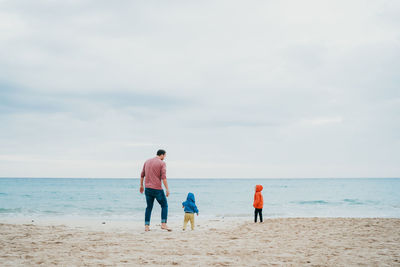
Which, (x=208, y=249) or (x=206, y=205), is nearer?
(x=208, y=249)

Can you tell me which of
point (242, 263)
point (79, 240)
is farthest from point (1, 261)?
point (242, 263)

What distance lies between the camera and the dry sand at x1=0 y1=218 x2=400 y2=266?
4547 millimetres

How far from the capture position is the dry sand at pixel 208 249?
4.55 m

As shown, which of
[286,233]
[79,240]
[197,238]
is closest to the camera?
[79,240]

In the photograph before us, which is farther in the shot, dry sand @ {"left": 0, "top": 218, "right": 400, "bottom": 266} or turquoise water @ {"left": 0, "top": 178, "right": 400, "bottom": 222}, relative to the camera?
turquoise water @ {"left": 0, "top": 178, "right": 400, "bottom": 222}

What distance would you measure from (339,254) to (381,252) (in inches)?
29.0

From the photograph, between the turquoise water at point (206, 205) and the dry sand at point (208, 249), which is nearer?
the dry sand at point (208, 249)

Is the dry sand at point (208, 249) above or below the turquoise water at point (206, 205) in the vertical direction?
above

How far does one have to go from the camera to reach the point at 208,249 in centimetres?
551

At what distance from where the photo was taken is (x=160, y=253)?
5109mm

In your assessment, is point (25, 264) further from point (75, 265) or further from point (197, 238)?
point (197, 238)

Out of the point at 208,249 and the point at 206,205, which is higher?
the point at 208,249

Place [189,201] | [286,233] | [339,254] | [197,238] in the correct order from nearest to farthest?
1. [339,254]
2. [197,238]
3. [286,233]
4. [189,201]

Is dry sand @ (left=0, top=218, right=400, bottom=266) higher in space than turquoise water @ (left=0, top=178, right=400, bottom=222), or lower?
higher
